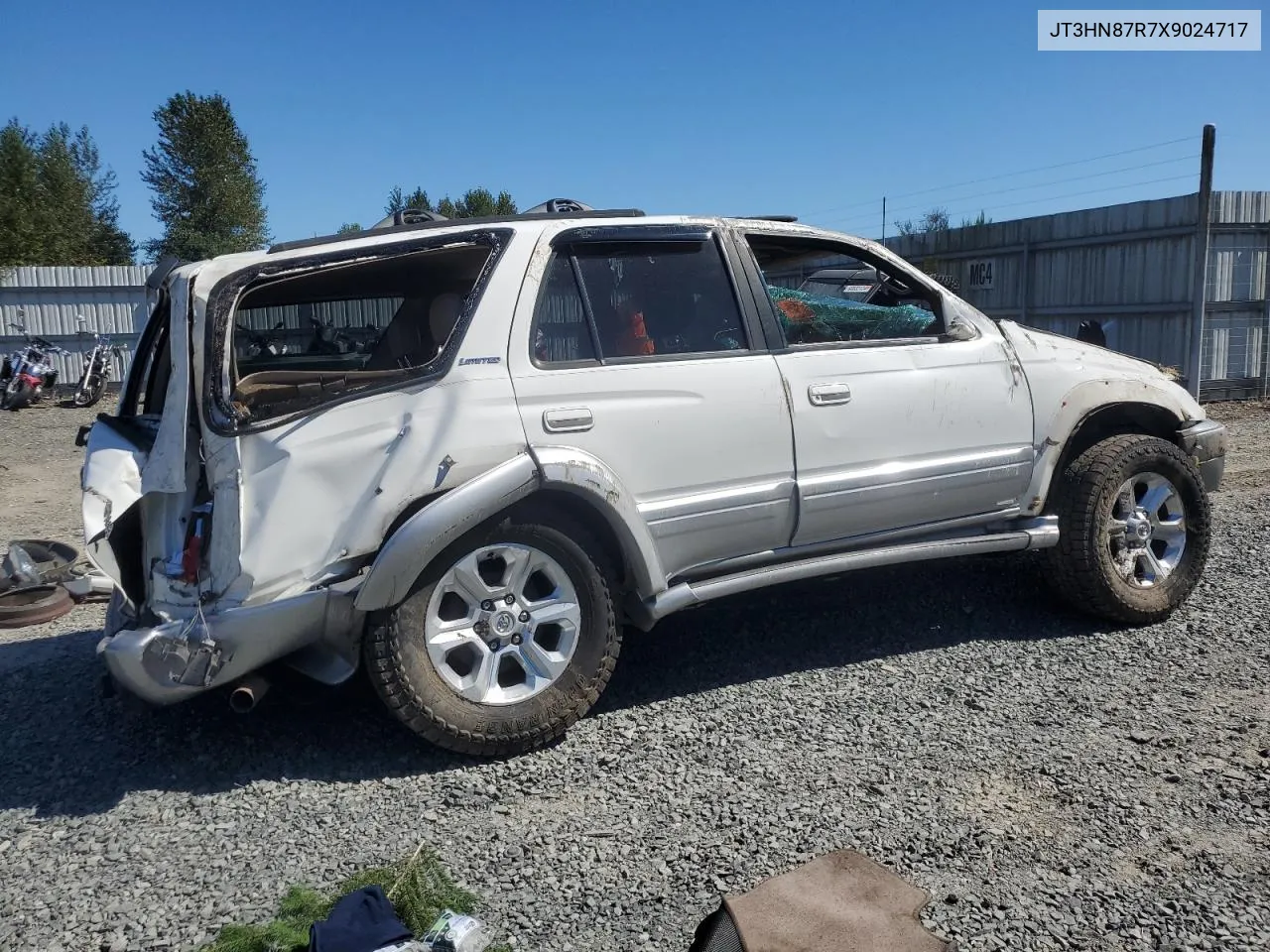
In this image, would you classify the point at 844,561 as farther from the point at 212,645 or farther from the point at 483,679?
the point at 212,645

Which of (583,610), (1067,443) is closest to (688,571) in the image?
(583,610)

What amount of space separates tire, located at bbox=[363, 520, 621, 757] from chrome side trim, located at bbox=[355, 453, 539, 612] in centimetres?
11

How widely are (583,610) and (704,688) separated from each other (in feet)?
2.68

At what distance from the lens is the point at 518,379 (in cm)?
388

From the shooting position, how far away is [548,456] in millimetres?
3812

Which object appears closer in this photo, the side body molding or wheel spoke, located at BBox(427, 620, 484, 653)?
the side body molding

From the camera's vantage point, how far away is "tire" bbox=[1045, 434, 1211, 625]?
194 inches

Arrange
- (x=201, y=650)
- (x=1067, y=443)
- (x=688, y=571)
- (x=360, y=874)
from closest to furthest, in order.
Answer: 1. (x=360, y=874)
2. (x=201, y=650)
3. (x=688, y=571)
4. (x=1067, y=443)

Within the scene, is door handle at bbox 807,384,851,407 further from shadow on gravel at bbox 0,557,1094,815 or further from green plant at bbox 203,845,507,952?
green plant at bbox 203,845,507,952

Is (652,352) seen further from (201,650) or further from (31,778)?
(31,778)

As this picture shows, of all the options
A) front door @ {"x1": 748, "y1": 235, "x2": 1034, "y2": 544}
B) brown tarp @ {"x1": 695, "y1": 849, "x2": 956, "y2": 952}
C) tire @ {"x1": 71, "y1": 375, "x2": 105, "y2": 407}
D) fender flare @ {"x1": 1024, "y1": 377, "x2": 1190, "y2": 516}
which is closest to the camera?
brown tarp @ {"x1": 695, "y1": 849, "x2": 956, "y2": 952}

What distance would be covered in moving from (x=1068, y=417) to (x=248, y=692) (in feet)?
12.0

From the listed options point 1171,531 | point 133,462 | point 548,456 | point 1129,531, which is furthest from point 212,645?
point 1171,531

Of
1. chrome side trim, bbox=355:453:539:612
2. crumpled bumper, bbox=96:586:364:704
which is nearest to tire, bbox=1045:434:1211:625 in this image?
chrome side trim, bbox=355:453:539:612
